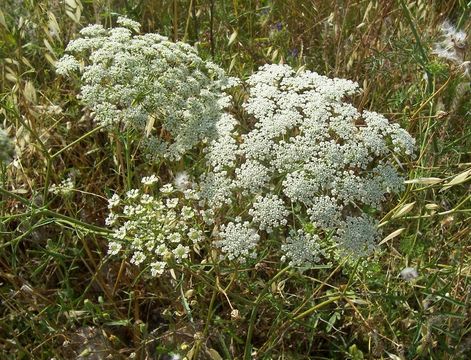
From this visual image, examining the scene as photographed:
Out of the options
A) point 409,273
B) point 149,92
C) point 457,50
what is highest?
point 457,50

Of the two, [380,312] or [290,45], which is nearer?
[380,312]

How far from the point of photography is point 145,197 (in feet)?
6.77

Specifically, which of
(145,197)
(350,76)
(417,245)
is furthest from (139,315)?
(350,76)

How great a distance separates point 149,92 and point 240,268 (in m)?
0.77

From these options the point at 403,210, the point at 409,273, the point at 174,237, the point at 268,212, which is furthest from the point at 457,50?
the point at 174,237

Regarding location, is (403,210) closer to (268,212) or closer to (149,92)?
(268,212)

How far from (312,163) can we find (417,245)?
68cm

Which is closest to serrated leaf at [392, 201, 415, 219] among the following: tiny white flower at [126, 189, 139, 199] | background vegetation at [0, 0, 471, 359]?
background vegetation at [0, 0, 471, 359]

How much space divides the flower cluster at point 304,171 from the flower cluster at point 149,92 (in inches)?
5.1

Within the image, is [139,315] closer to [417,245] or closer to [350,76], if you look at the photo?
[417,245]

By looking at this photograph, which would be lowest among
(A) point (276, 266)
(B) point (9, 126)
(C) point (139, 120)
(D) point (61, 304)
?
(D) point (61, 304)

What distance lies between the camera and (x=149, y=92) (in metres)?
2.23

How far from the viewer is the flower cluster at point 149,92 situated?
7.41 feet

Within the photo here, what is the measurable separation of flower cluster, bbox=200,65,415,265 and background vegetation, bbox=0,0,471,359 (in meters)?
0.12
